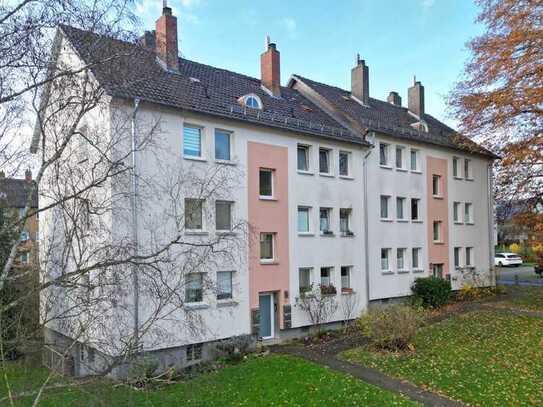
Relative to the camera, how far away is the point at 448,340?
55.6 ft

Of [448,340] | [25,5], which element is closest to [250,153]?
[448,340]

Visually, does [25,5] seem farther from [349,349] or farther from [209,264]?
[349,349]

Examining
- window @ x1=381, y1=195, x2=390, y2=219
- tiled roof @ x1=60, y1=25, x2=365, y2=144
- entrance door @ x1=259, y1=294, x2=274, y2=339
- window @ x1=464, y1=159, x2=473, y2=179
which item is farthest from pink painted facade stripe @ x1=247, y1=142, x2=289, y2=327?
window @ x1=464, y1=159, x2=473, y2=179

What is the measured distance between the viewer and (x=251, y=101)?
19250mm

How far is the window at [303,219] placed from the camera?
19.8m

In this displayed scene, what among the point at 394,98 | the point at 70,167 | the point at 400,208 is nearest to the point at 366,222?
the point at 400,208

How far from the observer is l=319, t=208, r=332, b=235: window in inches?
810

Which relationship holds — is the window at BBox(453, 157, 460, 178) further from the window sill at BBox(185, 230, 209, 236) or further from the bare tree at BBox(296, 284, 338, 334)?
the window sill at BBox(185, 230, 209, 236)

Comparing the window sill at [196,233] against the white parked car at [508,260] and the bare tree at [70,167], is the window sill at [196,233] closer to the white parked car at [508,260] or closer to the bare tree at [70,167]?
the bare tree at [70,167]

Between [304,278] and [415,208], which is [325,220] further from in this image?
[415,208]

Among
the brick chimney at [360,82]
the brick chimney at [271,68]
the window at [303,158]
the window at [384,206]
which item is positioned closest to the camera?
the window at [303,158]

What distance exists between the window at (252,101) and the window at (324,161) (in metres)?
3.74

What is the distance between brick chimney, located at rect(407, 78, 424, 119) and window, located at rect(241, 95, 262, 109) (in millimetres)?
15118

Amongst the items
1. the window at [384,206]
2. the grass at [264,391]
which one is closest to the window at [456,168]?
the window at [384,206]
